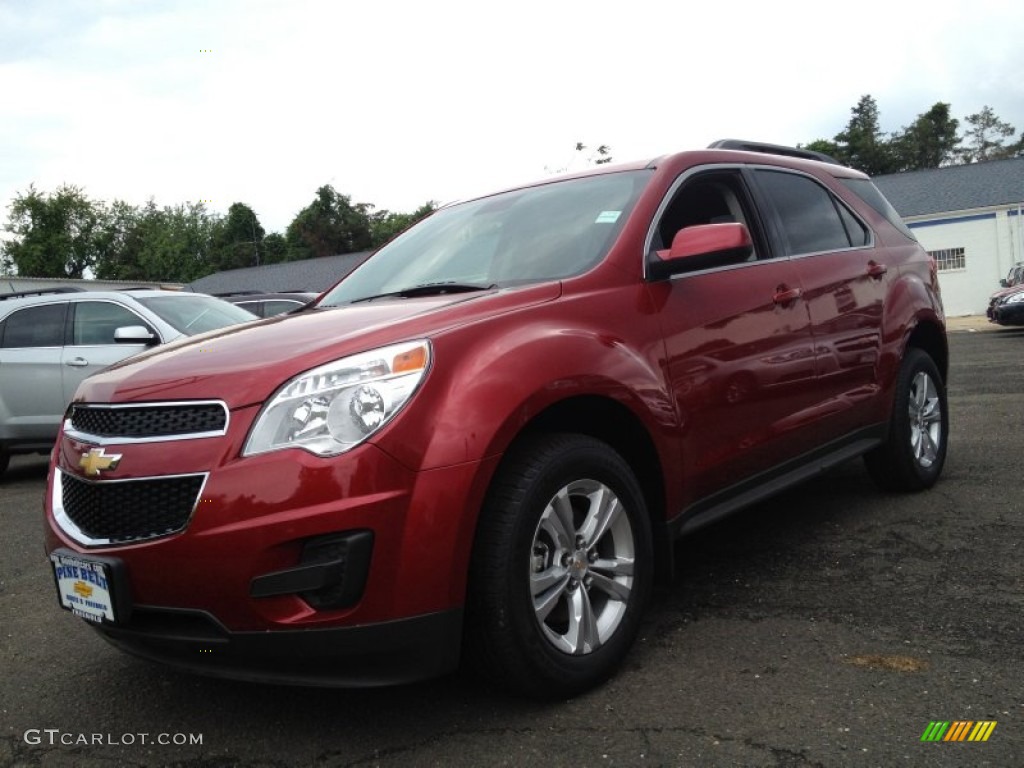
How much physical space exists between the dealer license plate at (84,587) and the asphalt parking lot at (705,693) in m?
0.43

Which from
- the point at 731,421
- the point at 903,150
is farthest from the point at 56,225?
the point at 731,421

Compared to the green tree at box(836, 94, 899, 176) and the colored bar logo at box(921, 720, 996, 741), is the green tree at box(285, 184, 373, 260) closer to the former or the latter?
the green tree at box(836, 94, 899, 176)

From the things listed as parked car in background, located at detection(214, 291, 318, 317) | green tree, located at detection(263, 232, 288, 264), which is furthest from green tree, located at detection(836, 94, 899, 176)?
parked car in background, located at detection(214, 291, 318, 317)

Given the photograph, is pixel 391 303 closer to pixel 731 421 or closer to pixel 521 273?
pixel 521 273

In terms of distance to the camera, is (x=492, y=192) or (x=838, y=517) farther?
(x=838, y=517)

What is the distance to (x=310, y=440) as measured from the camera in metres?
2.31

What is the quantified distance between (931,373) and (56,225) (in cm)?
7620

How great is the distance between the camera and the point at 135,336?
707cm

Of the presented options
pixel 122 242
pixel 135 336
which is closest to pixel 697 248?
pixel 135 336

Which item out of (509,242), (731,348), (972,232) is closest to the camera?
(731,348)

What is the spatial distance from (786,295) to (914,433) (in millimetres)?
1598

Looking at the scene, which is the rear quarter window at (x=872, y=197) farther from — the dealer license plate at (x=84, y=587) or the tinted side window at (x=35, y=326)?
the tinted side window at (x=35, y=326)

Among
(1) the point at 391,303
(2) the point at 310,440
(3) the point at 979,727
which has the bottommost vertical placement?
(3) the point at 979,727

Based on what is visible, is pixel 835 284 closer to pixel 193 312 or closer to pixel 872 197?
pixel 872 197
